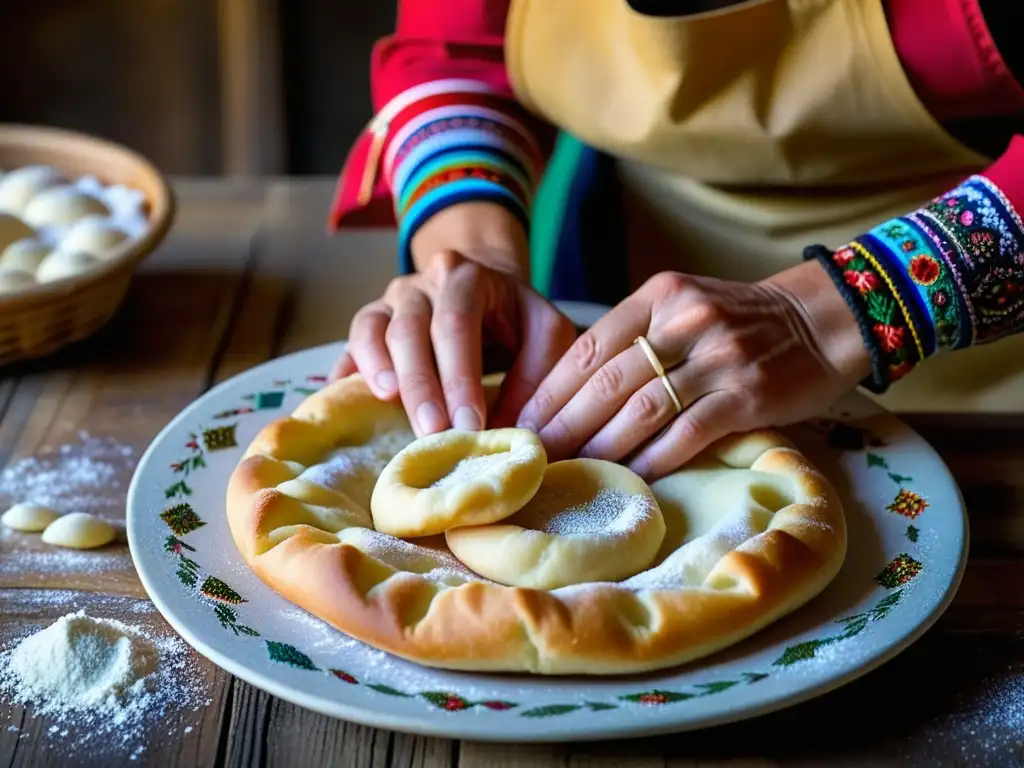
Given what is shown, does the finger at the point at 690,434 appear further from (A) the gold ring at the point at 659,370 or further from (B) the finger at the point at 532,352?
(B) the finger at the point at 532,352

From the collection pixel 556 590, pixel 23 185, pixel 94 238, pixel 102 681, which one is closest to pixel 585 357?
pixel 556 590

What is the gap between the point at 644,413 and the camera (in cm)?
108

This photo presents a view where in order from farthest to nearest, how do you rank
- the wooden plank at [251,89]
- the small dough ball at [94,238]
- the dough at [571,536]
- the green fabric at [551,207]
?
the wooden plank at [251,89] < the green fabric at [551,207] < the small dough ball at [94,238] < the dough at [571,536]

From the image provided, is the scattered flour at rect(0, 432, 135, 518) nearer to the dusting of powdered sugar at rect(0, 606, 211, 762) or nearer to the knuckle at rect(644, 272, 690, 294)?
the dusting of powdered sugar at rect(0, 606, 211, 762)

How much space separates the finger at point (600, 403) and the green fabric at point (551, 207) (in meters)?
0.53

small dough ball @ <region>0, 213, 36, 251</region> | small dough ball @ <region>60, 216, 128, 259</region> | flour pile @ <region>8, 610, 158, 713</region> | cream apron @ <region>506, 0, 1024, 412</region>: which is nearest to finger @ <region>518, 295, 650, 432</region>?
cream apron @ <region>506, 0, 1024, 412</region>

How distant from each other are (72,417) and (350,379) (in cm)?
37

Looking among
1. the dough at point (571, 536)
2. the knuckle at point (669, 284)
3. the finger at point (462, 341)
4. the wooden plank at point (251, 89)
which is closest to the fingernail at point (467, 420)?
the finger at point (462, 341)

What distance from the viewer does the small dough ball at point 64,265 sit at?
1.43 meters

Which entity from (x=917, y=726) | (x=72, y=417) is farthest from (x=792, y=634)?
(x=72, y=417)

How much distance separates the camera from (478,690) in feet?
2.66

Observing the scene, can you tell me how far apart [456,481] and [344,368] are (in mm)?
289

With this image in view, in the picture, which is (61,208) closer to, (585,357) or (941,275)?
(585,357)

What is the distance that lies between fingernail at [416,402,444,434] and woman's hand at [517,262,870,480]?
0.28ft
